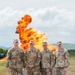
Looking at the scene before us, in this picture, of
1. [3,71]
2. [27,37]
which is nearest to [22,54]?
[3,71]

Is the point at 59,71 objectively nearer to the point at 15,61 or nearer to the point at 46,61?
the point at 46,61

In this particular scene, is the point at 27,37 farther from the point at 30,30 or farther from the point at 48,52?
the point at 48,52

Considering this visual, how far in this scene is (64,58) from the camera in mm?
16609

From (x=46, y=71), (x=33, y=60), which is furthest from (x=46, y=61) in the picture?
(x=33, y=60)

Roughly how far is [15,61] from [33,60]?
874 millimetres

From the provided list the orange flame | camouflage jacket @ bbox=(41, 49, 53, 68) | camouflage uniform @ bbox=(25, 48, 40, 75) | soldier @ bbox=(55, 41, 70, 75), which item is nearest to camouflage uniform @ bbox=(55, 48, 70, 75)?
soldier @ bbox=(55, 41, 70, 75)

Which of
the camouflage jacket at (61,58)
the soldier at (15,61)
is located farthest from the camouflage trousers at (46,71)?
the soldier at (15,61)

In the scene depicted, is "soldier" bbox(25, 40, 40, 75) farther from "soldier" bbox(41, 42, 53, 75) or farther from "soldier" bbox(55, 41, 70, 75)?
"soldier" bbox(55, 41, 70, 75)

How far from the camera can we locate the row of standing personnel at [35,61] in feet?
53.2

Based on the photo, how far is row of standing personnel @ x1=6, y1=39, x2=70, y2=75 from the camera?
639 inches

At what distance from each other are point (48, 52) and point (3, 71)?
11.6 metres

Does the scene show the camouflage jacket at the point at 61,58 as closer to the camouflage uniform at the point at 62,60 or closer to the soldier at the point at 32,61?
the camouflage uniform at the point at 62,60

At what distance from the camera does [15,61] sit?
53.4 ft

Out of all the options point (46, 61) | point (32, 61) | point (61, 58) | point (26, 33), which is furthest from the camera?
point (26, 33)
